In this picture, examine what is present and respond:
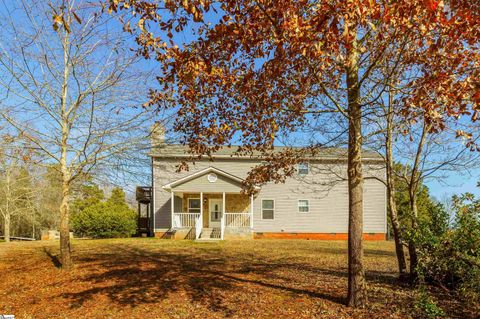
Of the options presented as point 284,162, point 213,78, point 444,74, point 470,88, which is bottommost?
point 284,162

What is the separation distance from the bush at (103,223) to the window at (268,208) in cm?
813

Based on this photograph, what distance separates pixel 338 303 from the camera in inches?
234

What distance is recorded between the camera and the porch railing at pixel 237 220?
20.8m

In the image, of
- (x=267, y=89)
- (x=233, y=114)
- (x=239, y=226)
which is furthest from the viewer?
(x=239, y=226)

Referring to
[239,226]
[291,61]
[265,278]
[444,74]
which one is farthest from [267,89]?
[239,226]

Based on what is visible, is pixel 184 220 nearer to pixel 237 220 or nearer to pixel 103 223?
pixel 237 220

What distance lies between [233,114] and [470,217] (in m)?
4.34

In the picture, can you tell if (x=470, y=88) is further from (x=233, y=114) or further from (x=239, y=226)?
(x=239, y=226)

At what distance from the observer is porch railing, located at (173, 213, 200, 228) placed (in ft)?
65.6

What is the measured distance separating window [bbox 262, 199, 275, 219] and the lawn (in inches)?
443

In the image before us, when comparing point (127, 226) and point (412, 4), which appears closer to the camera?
point (412, 4)

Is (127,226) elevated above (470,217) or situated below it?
below

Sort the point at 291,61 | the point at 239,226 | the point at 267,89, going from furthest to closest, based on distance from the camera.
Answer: the point at 239,226
the point at 267,89
the point at 291,61

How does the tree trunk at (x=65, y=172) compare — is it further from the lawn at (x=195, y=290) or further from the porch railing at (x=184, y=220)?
the porch railing at (x=184, y=220)
